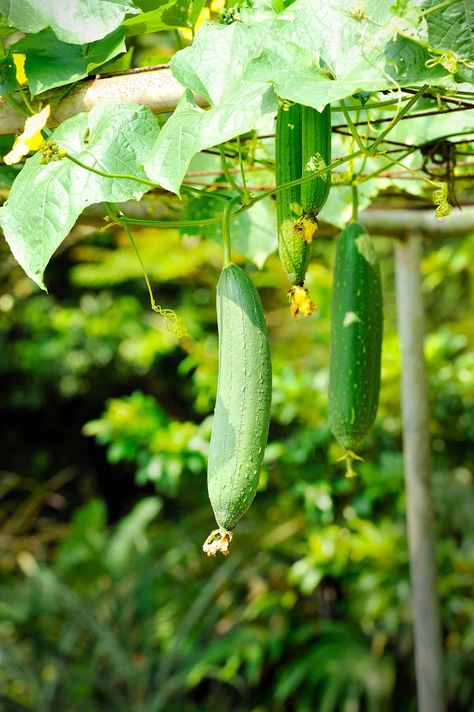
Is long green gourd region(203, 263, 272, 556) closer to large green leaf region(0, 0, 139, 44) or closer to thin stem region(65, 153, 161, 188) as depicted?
thin stem region(65, 153, 161, 188)

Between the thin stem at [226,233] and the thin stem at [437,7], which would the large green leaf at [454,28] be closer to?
the thin stem at [437,7]

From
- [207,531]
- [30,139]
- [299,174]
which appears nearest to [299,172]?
[299,174]

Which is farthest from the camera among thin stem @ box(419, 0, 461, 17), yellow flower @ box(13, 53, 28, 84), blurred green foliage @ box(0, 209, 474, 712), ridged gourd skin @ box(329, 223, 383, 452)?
blurred green foliage @ box(0, 209, 474, 712)

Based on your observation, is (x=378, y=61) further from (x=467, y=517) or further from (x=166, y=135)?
(x=467, y=517)

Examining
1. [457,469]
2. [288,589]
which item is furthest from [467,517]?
[288,589]

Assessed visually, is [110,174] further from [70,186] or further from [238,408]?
[238,408]

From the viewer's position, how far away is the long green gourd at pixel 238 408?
0.70m

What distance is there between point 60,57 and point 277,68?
0.87ft

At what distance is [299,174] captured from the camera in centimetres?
75

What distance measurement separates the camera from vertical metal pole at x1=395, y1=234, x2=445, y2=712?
1689 mm

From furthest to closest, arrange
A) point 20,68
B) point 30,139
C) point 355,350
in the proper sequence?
point 355,350 → point 20,68 → point 30,139

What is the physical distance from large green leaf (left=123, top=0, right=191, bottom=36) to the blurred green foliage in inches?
49.8

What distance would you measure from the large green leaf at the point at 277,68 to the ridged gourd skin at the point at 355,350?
32 cm

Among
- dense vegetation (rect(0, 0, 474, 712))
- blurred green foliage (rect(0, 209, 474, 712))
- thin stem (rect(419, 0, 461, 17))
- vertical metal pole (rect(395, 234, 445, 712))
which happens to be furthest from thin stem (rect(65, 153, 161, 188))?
blurred green foliage (rect(0, 209, 474, 712))
